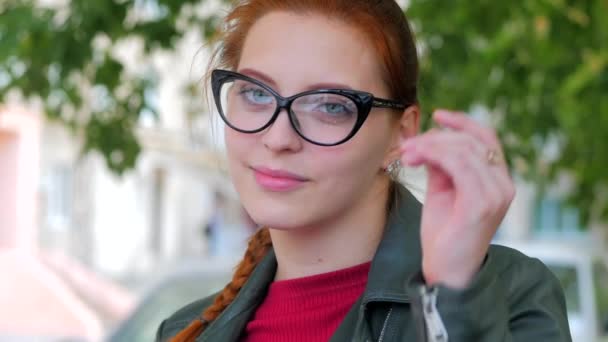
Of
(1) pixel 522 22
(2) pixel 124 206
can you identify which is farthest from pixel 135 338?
(2) pixel 124 206

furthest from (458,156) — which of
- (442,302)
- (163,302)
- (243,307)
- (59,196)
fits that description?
(59,196)

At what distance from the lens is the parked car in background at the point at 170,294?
5.35 m

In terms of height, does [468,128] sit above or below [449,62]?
below

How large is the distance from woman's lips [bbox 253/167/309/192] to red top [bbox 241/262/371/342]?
8.5 inches

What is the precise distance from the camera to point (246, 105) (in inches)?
75.8

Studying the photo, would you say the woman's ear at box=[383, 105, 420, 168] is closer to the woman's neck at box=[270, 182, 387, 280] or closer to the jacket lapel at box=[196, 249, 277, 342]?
the woman's neck at box=[270, 182, 387, 280]

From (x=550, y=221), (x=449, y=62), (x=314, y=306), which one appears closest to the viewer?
(x=314, y=306)

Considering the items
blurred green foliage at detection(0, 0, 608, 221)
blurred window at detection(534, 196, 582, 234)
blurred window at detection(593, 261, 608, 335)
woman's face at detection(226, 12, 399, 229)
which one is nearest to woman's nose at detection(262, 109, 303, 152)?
woman's face at detection(226, 12, 399, 229)

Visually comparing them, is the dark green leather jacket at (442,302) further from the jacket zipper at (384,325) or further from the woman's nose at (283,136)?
the woman's nose at (283,136)

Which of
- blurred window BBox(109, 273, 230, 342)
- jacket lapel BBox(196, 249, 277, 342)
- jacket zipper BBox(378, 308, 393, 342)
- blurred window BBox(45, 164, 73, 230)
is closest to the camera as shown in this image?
jacket zipper BBox(378, 308, 393, 342)

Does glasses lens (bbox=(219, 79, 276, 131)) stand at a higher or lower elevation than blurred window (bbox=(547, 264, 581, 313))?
higher

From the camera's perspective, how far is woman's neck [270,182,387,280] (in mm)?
1961

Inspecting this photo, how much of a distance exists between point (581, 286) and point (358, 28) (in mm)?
5764

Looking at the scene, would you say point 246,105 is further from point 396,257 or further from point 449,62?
point 449,62
